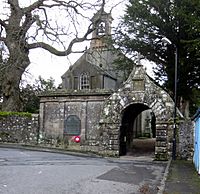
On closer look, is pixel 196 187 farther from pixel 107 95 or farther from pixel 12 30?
pixel 12 30

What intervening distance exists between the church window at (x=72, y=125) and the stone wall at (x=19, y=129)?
247 centimetres

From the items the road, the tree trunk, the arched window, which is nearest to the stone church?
the tree trunk

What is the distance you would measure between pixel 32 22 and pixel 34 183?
66.2ft

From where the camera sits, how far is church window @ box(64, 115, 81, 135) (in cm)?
2589

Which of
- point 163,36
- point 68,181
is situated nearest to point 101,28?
point 163,36

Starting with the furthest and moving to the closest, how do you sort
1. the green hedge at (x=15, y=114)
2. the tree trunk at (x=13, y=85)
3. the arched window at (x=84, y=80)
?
1. the arched window at (x=84, y=80)
2. the tree trunk at (x=13, y=85)
3. the green hedge at (x=15, y=114)

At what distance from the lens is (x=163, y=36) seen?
89.1ft

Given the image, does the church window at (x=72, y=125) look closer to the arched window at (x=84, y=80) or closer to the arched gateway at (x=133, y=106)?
the arched gateway at (x=133, y=106)

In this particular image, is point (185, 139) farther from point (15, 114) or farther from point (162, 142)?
point (15, 114)

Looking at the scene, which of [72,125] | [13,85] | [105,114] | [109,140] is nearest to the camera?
[109,140]

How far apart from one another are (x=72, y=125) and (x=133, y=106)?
15.5 ft

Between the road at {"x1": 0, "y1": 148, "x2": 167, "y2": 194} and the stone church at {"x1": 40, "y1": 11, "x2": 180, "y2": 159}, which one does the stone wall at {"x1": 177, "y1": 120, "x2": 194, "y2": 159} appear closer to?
the stone church at {"x1": 40, "y1": 11, "x2": 180, "y2": 159}

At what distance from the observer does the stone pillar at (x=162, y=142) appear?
21.6 metres

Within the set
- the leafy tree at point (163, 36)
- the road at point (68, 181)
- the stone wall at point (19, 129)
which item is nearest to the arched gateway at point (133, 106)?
the leafy tree at point (163, 36)
